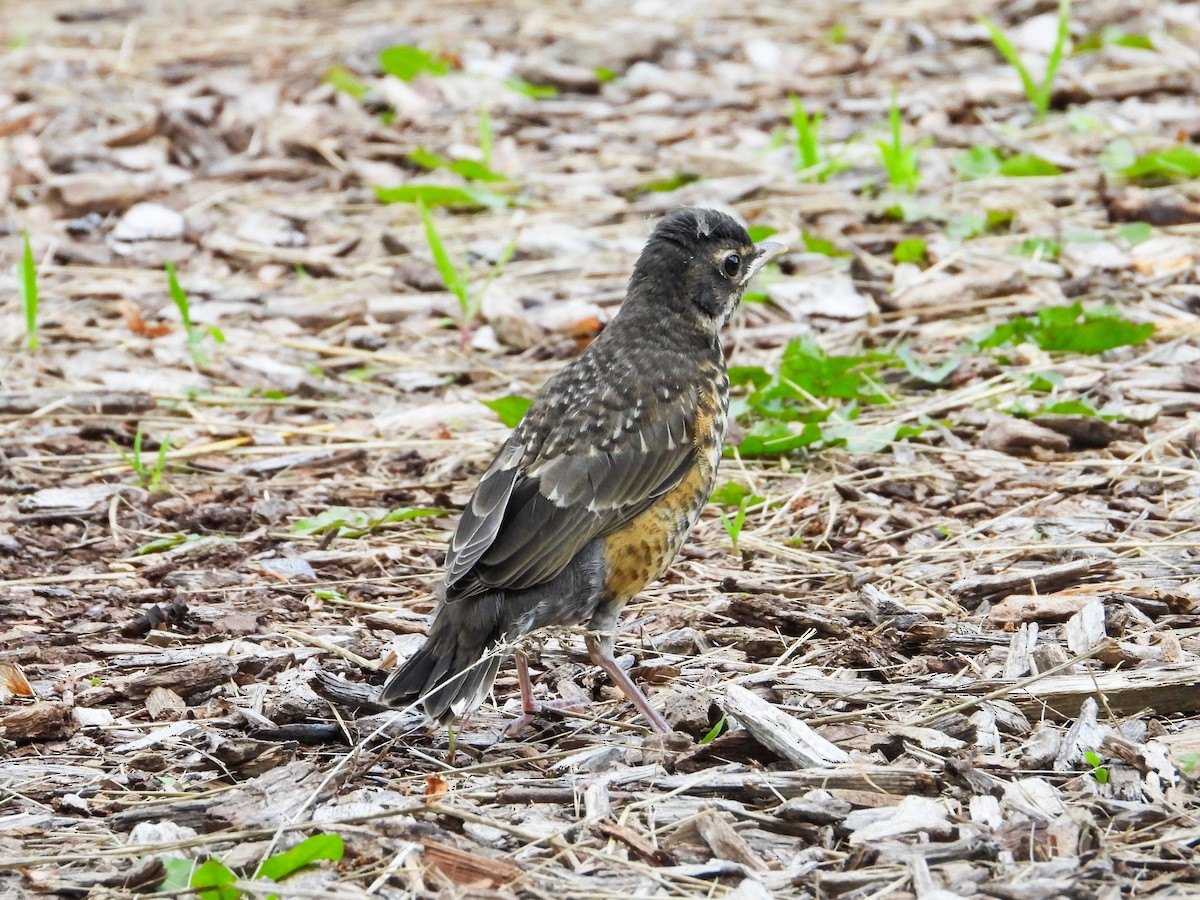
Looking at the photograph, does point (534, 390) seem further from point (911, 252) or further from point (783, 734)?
point (783, 734)

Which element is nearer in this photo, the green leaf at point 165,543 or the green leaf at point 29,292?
the green leaf at point 165,543

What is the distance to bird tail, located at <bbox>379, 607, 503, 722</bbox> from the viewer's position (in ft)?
13.4

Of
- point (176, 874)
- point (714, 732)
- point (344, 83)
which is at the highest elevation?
point (344, 83)

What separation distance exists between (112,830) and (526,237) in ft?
17.2

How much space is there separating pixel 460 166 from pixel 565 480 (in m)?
5.08

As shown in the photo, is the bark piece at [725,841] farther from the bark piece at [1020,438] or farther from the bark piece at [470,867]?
the bark piece at [1020,438]

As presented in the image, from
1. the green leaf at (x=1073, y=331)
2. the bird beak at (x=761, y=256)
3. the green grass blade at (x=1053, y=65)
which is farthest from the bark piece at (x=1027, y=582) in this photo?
the green grass blade at (x=1053, y=65)

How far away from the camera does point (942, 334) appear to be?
23.1 feet

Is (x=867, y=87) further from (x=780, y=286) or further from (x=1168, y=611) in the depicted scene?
(x=1168, y=611)

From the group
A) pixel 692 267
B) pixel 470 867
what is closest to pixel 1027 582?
pixel 692 267

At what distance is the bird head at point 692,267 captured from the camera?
5.24 meters

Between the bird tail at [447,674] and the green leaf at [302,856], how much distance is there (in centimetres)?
75

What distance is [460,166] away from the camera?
9.28 m

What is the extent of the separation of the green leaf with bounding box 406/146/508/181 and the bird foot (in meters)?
5.17
